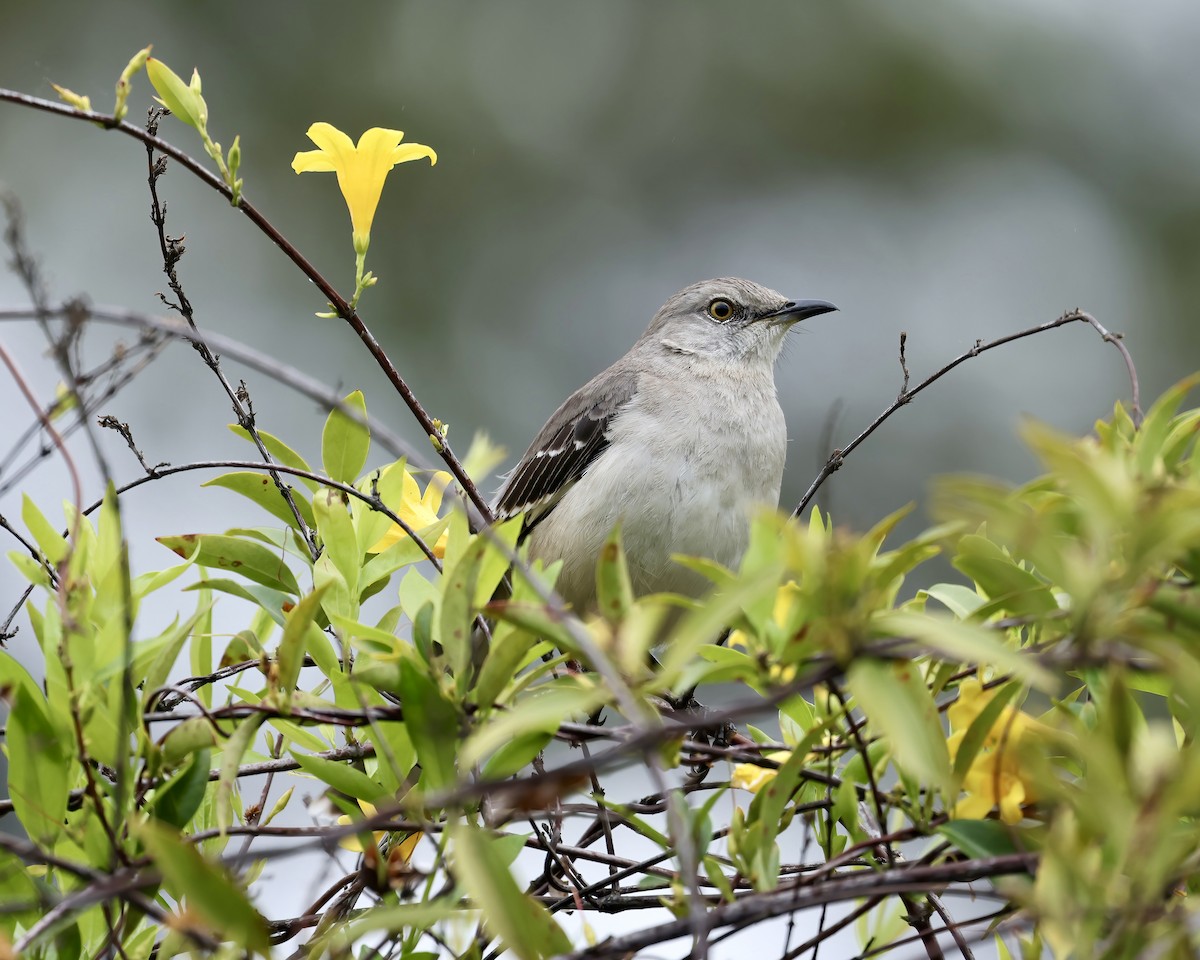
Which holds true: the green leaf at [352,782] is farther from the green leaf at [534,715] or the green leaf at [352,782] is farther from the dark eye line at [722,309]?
the dark eye line at [722,309]

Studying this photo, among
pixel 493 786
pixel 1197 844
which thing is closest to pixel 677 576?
pixel 1197 844

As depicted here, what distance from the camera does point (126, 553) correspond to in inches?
61.3

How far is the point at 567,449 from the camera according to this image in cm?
434

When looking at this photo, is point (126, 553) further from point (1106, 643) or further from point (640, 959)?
point (1106, 643)

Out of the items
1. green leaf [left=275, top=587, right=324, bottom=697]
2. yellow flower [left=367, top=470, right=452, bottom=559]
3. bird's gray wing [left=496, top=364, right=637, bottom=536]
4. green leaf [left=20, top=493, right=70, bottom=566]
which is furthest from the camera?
bird's gray wing [left=496, top=364, right=637, bottom=536]

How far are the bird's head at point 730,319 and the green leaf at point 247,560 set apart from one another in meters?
2.72

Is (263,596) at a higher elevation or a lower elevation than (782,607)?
higher

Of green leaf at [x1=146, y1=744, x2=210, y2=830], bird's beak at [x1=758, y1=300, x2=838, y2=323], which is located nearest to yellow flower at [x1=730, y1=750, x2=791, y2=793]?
green leaf at [x1=146, y1=744, x2=210, y2=830]

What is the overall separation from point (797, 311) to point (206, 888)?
4.05m

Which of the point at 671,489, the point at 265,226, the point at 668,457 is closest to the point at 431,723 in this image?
the point at 265,226

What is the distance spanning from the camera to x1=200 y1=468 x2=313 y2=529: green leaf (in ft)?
7.77

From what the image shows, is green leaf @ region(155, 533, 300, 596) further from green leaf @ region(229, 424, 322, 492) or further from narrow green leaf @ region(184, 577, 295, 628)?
green leaf @ region(229, 424, 322, 492)

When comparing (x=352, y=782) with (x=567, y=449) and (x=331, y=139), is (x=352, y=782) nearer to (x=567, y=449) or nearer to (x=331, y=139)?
(x=331, y=139)

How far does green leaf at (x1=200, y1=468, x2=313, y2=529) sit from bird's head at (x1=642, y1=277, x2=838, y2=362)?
8.03 ft
